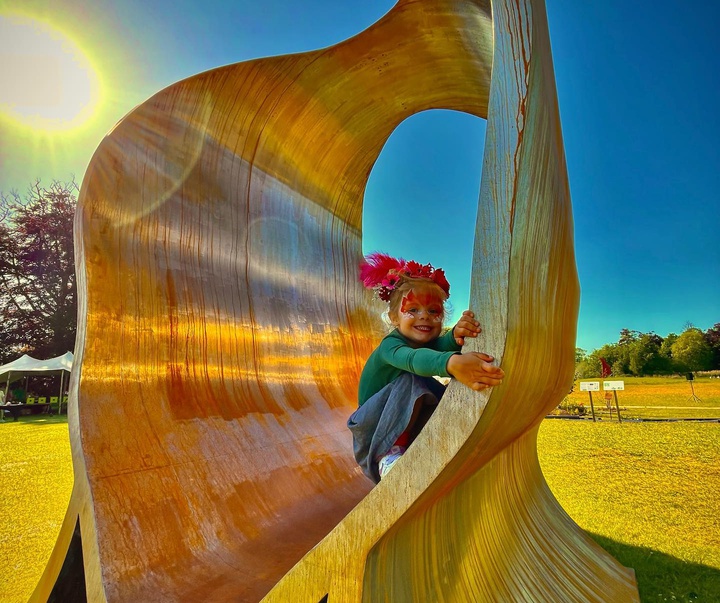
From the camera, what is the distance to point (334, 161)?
3.60 meters

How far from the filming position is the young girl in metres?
1.54

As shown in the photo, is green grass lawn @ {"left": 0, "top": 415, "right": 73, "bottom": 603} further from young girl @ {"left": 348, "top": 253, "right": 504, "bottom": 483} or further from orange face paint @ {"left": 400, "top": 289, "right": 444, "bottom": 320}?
orange face paint @ {"left": 400, "top": 289, "right": 444, "bottom": 320}

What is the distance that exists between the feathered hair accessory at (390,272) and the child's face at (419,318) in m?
0.08

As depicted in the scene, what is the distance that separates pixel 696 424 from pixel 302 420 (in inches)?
398

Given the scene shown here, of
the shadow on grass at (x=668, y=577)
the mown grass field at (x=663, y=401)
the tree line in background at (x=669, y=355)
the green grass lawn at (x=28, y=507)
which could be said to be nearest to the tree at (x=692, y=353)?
the tree line in background at (x=669, y=355)

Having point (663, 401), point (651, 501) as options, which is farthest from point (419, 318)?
point (663, 401)

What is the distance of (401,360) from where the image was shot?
1.44 metres

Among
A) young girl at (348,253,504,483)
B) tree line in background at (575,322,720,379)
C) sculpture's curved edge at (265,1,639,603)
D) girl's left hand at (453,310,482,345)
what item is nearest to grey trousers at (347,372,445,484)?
young girl at (348,253,504,483)

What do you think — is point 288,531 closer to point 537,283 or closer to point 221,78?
point 537,283

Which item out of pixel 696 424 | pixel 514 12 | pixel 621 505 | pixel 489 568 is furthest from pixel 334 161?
pixel 696 424

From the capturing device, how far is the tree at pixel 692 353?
107 feet

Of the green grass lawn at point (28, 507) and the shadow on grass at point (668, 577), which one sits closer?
the shadow on grass at point (668, 577)

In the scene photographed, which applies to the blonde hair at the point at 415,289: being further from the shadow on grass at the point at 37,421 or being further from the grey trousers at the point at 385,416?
the shadow on grass at the point at 37,421

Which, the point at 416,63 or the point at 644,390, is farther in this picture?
the point at 644,390
